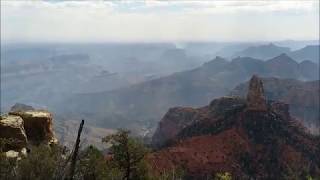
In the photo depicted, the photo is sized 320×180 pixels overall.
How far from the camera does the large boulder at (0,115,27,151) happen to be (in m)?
72.9

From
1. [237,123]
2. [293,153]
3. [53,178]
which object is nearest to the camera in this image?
[53,178]

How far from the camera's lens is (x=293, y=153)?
171 meters

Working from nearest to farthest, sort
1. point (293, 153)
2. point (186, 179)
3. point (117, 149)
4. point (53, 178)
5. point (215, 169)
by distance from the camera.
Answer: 1. point (53, 178)
2. point (117, 149)
3. point (186, 179)
4. point (215, 169)
5. point (293, 153)

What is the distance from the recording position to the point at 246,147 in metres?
172

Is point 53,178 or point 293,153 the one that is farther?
point 293,153

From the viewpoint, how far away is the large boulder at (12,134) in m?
72.9

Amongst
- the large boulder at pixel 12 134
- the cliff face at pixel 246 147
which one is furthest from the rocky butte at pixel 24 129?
the cliff face at pixel 246 147

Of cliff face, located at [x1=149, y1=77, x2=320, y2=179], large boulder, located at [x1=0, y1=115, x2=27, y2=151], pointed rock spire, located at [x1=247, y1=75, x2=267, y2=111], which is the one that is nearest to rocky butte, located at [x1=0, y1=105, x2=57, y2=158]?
large boulder, located at [x1=0, y1=115, x2=27, y2=151]

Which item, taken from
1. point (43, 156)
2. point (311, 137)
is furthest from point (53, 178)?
point (311, 137)

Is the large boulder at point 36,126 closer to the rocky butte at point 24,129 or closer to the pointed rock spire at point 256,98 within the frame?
the rocky butte at point 24,129

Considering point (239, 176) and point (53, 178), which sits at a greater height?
point (53, 178)

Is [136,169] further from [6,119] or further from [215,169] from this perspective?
[215,169]

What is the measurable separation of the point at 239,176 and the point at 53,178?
9870cm

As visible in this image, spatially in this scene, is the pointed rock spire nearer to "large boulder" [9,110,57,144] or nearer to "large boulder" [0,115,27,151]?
"large boulder" [9,110,57,144]
